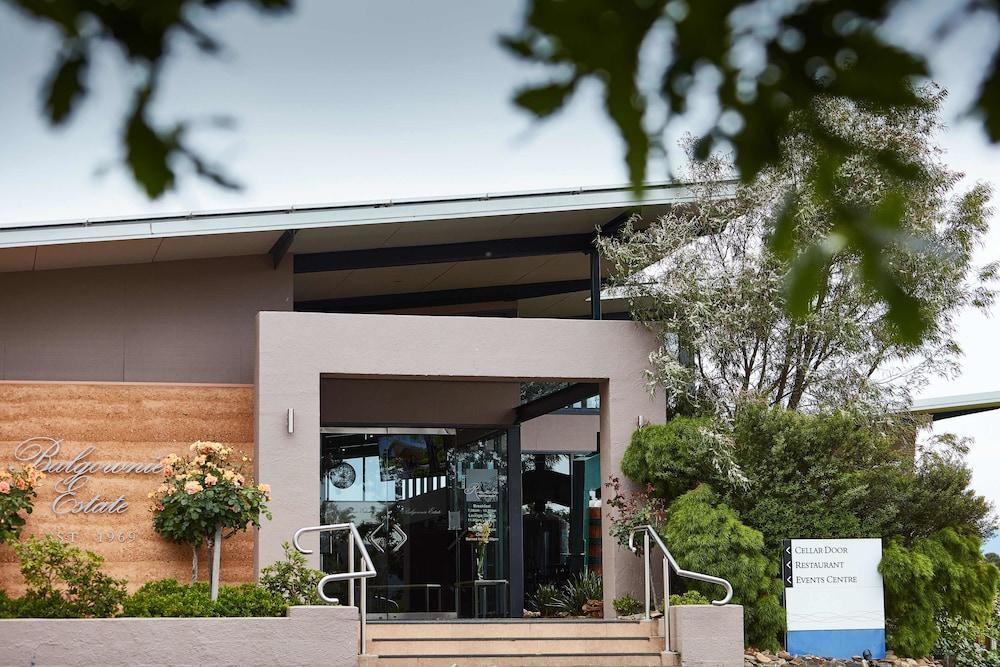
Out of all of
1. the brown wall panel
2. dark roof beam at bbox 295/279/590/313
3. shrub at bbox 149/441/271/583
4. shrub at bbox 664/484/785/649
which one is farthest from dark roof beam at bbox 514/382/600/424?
shrub at bbox 149/441/271/583

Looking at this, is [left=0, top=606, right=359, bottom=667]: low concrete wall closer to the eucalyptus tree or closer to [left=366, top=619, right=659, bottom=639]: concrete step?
[left=366, top=619, right=659, bottom=639]: concrete step

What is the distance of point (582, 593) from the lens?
15.2m

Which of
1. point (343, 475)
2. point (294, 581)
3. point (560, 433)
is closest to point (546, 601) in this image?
point (560, 433)

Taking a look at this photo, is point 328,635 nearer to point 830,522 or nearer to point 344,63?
point 830,522

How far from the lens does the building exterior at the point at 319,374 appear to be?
40.7 ft

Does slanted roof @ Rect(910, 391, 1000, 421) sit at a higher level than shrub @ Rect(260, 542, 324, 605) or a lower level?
higher

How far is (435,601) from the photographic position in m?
15.7

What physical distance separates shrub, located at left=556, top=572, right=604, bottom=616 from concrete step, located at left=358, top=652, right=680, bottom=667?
3.63m

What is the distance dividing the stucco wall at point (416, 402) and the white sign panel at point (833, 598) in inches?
213

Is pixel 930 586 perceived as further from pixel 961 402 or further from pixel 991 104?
pixel 991 104

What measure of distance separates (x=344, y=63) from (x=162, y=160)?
0.92 feet

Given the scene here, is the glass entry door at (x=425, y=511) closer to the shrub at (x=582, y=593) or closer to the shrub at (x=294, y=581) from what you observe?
the shrub at (x=582, y=593)

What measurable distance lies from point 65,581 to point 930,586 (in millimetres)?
8550

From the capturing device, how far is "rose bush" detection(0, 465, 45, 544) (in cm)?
1155
